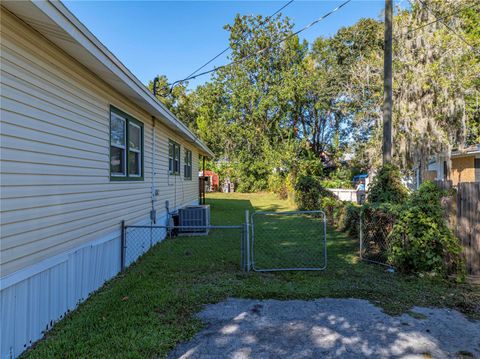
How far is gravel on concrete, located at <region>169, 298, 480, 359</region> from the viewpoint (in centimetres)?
283

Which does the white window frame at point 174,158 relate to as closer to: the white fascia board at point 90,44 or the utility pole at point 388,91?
the white fascia board at point 90,44

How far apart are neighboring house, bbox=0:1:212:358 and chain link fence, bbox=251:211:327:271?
8.52 ft

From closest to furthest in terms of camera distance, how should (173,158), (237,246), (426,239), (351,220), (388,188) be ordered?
(426,239)
(237,246)
(388,188)
(351,220)
(173,158)

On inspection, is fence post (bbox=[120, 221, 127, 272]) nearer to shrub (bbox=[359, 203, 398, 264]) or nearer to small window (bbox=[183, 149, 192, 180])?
shrub (bbox=[359, 203, 398, 264])

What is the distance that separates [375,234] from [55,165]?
5904 mm

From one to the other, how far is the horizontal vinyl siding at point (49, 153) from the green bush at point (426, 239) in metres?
4.93

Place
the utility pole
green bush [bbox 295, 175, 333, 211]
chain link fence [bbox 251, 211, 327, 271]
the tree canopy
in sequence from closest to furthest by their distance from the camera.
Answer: chain link fence [bbox 251, 211, 327, 271] < the utility pole < green bush [bbox 295, 175, 333, 211] < the tree canopy

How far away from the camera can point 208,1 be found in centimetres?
1005

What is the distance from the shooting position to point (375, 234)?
6305mm

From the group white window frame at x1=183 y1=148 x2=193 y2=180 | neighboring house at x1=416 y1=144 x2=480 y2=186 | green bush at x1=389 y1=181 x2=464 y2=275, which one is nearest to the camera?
green bush at x1=389 y1=181 x2=464 y2=275

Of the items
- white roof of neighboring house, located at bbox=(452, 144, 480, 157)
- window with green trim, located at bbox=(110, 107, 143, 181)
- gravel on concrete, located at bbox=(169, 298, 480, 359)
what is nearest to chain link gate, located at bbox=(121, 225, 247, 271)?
window with green trim, located at bbox=(110, 107, 143, 181)

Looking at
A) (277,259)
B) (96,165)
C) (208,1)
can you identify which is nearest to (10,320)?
(96,165)

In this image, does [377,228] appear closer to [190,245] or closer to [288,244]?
[288,244]

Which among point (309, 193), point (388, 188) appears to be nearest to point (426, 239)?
point (388, 188)
